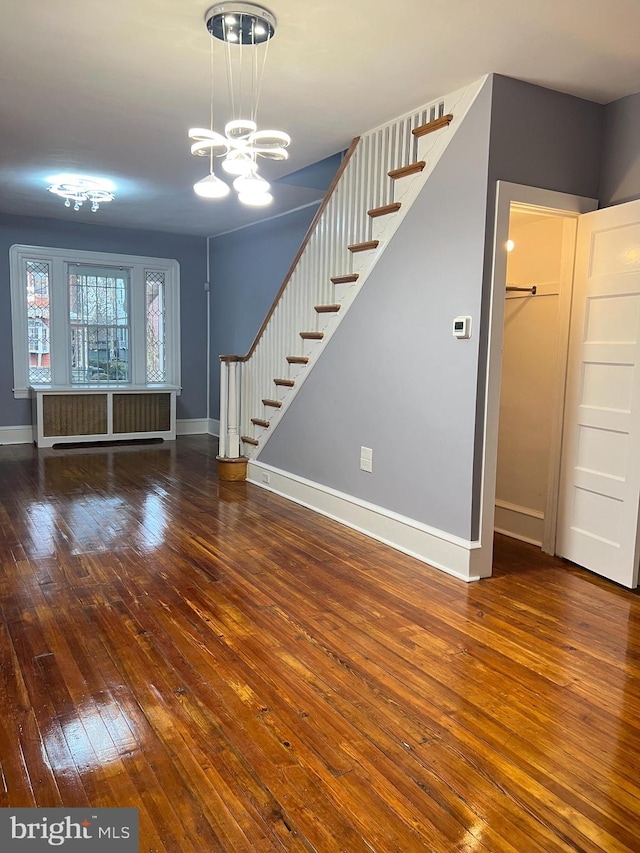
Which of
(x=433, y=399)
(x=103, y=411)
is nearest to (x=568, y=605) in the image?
(x=433, y=399)

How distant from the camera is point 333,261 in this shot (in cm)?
472

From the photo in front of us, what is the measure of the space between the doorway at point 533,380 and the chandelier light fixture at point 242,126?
1.79 m

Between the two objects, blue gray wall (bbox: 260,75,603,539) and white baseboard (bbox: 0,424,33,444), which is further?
white baseboard (bbox: 0,424,33,444)

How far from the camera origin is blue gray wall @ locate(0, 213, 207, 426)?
7.51 m

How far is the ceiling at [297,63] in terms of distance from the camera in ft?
8.80

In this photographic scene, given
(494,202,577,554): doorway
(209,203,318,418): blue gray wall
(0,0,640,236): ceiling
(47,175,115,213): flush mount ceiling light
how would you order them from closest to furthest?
(0,0,640,236): ceiling, (494,202,577,554): doorway, (47,175,115,213): flush mount ceiling light, (209,203,318,418): blue gray wall

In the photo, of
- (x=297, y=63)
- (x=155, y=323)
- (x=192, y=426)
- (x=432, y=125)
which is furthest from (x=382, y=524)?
(x=155, y=323)

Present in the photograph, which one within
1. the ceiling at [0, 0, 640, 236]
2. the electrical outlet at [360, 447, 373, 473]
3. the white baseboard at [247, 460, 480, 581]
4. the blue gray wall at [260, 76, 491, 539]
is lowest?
the white baseboard at [247, 460, 480, 581]

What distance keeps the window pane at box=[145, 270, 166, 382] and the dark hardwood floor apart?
15.1 ft

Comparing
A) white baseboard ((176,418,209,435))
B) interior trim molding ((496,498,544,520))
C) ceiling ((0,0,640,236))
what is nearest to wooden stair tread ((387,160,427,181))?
ceiling ((0,0,640,236))

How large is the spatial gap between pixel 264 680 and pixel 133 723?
52 cm

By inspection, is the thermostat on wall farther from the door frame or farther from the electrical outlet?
the electrical outlet

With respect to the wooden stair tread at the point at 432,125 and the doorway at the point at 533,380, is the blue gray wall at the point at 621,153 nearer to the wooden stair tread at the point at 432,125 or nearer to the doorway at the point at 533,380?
the doorway at the point at 533,380

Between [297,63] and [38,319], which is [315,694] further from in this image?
[38,319]
